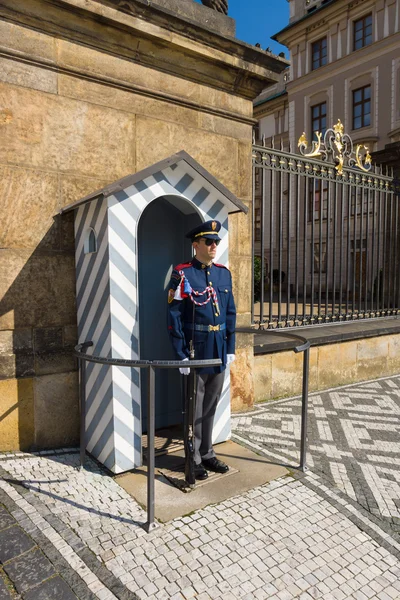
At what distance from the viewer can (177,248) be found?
4117mm

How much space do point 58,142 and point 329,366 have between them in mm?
4474

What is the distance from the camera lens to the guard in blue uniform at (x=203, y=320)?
307 cm

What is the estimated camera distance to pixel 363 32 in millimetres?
21391

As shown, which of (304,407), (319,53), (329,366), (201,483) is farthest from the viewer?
(319,53)

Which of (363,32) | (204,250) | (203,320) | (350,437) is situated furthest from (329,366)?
(363,32)

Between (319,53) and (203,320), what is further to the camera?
(319,53)

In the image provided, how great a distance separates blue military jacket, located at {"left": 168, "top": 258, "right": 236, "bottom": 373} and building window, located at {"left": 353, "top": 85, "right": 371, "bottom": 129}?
69.7ft

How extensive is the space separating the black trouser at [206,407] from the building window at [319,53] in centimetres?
2459

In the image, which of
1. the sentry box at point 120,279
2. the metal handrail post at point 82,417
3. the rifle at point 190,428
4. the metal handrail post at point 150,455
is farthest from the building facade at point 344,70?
the metal handrail post at point 150,455

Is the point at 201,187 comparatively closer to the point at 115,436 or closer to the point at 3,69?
the point at 3,69

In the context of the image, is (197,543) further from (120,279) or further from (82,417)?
(120,279)

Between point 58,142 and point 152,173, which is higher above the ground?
point 58,142

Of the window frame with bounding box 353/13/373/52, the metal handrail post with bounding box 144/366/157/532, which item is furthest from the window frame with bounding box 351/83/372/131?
the metal handrail post with bounding box 144/366/157/532

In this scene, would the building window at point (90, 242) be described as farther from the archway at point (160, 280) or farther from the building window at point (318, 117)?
the building window at point (318, 117)
